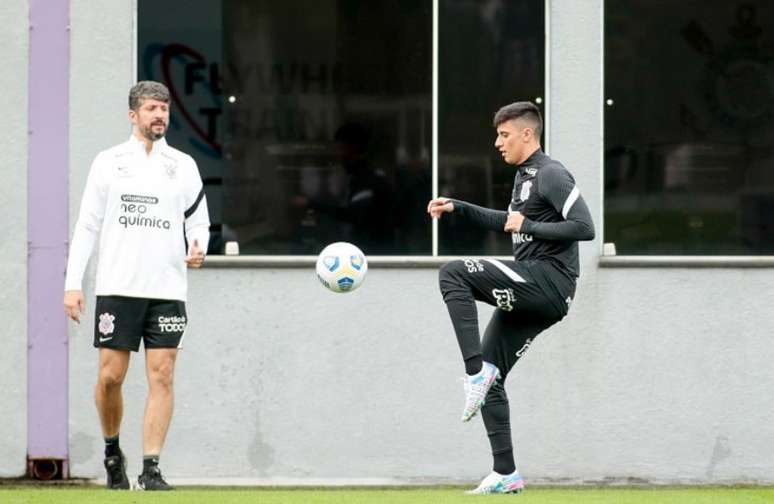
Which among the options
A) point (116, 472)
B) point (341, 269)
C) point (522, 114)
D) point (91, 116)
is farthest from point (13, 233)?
point (522, 114)

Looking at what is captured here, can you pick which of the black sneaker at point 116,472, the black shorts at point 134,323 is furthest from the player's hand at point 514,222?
the black sneaker at point 116,472

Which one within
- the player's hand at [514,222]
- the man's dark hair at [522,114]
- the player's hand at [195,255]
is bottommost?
the player's hand at [195,255]

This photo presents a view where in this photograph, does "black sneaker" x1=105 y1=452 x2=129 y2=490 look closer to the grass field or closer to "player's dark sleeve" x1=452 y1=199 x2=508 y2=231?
the grass field

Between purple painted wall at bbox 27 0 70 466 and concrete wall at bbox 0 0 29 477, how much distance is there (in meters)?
Result: 0.05

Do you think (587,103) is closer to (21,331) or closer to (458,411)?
(458,411)

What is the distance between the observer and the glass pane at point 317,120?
1277 cm

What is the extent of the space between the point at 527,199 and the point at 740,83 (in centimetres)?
382

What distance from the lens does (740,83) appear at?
13.0 metres

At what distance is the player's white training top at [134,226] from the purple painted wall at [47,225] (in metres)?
2.74

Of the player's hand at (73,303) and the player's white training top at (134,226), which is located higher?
the player's white training top at (134,226)

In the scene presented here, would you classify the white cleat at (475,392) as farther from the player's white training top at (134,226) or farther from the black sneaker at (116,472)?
the black sneaker at (116,472)

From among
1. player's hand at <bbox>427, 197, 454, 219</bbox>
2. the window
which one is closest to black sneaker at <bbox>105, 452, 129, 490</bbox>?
player's hand at <bbox>427, 197, 454, 219</bbox>

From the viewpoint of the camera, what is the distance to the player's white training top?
32.2ft

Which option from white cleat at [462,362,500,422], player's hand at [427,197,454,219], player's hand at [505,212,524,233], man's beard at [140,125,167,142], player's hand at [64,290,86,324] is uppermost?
man's beard at [140,125,167,142]
